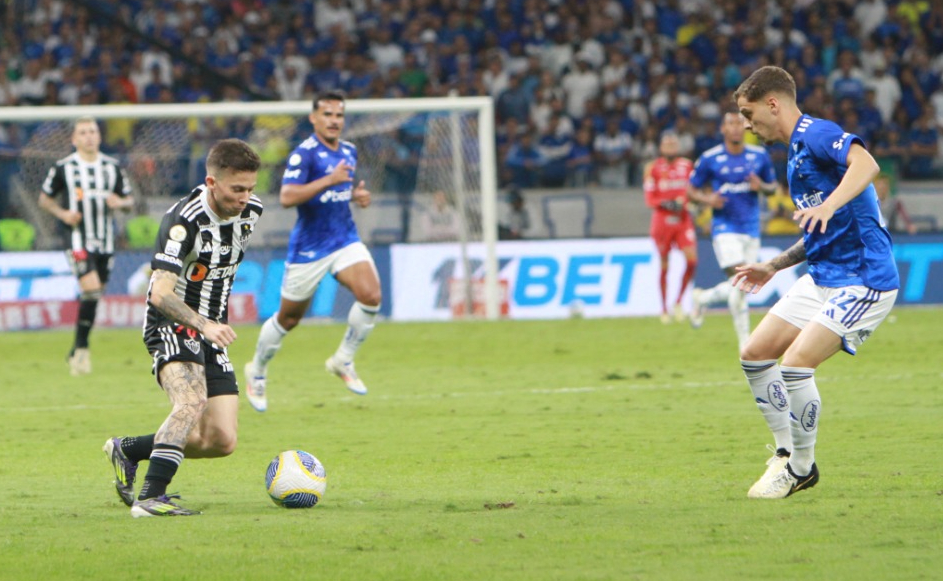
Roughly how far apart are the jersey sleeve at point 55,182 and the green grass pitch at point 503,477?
187 centimetres

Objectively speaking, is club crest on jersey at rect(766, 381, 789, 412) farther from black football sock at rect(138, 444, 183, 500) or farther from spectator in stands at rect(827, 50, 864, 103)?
spectator in stands at rect(827, 50, 864, 103)

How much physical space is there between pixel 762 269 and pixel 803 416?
2.47ft

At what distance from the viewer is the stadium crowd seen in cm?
2386

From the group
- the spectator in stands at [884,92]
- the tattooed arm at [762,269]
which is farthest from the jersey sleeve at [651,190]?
the tattooed arm at [762,269]

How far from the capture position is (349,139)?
20.8 metres

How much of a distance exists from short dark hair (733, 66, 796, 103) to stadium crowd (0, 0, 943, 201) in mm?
15728

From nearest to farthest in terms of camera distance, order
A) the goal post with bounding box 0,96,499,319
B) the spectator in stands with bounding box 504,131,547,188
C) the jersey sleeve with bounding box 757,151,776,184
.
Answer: the jersey sleeve with bounding box 757,151,776,184 → the goal post with bounding box 0,96,499,319 → the spectator in stands with bounding box 504,131,547,188

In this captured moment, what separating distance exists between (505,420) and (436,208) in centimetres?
1053

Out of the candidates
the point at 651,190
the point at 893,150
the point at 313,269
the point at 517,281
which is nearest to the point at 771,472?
the point at 313,269

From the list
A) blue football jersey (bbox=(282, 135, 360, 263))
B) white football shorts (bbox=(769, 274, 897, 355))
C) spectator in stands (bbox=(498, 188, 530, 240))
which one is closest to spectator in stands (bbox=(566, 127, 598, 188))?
spectator in stands (bbox=(498, 188, 530, 240))

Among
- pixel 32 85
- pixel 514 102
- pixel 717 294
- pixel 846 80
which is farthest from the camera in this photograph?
pixel 846 80

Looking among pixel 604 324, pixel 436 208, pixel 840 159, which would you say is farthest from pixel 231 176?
pixel 436 208

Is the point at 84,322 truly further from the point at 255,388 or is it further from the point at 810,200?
the point at 810,200

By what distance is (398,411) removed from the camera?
436 inches
